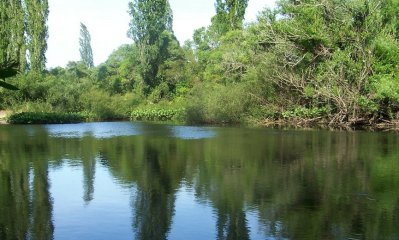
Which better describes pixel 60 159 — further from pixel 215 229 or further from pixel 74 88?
pixel 74 88

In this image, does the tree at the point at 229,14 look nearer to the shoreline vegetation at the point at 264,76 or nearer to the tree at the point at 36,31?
the shoreline vegetation at the point at 264,76

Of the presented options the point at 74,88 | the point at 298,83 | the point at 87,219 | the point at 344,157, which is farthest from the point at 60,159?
the point at 74,88

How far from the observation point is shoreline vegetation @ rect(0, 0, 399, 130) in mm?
28453

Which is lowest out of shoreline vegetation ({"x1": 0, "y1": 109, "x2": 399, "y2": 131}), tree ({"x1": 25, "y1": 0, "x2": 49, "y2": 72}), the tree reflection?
the tree reflection

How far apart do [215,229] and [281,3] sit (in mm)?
26634

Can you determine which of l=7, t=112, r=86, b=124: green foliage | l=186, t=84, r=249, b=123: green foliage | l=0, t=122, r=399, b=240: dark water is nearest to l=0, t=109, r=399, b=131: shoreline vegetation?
l=7, t=112, r=86, b=124: green foliage

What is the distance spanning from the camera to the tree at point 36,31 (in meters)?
45.6

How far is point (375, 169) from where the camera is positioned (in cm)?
1297

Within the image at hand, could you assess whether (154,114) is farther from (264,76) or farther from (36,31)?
(264,76)

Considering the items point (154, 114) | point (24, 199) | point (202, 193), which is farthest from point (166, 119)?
point (24, 199)

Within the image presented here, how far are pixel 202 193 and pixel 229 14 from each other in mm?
36360

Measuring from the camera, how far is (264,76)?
33.8 meters

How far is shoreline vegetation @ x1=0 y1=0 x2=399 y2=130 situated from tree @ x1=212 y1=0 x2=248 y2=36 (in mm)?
101

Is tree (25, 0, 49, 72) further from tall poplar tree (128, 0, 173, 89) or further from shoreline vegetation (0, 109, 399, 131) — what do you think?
tall poplar tree (128, 0, 173, 89)
